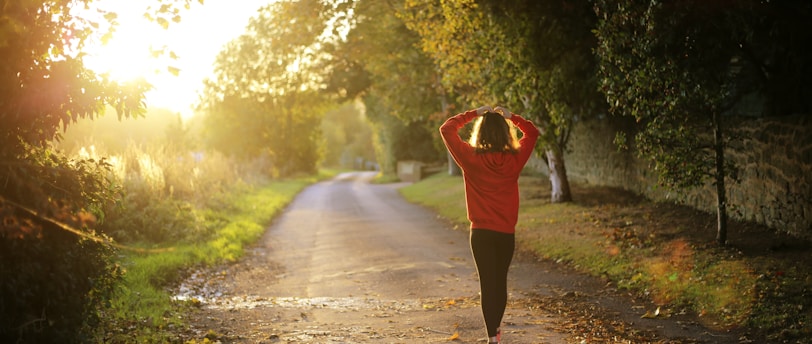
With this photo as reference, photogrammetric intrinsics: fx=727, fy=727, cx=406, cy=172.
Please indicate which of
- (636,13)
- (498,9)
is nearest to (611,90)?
(636,13)

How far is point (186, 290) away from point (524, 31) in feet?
30.6

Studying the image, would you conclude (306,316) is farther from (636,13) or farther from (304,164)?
(304,164)

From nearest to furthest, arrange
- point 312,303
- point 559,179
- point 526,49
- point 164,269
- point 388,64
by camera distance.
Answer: point 312,303 < point 164,269 < point 526,49 < point 559,179 < point 388,64

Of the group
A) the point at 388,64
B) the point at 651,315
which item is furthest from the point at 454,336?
the point at 388,64

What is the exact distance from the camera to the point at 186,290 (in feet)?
34.4

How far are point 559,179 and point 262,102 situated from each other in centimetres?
3061

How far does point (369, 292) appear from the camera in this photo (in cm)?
1006

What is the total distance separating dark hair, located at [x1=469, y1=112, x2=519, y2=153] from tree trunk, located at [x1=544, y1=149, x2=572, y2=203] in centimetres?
1447

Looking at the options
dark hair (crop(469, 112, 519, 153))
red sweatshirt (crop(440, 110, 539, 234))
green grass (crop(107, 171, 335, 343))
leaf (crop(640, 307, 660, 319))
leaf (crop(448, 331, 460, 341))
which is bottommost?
leaf (crop(640, 307, 660, 319))

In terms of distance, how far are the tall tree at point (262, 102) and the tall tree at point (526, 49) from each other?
17575 millimetres

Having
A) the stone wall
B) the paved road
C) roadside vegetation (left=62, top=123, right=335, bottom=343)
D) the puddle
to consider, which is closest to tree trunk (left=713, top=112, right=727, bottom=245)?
the stone wall

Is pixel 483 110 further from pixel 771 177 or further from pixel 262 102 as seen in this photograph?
pixel 262 102

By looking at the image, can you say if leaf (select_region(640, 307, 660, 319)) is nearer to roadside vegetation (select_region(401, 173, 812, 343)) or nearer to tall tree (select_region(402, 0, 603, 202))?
roadside vegetation (select_region(401, 173, 812, 343))

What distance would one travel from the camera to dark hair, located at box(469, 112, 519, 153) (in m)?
5.79
